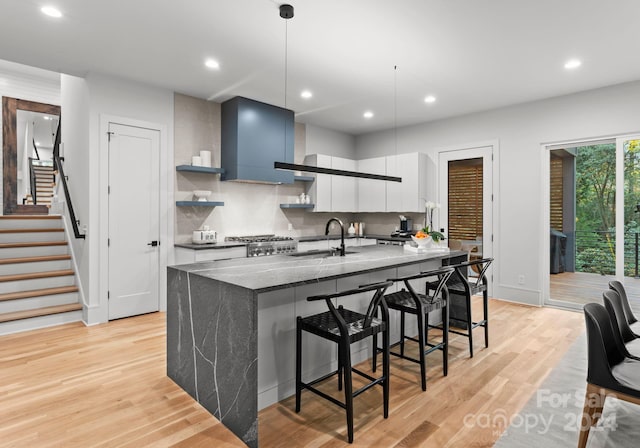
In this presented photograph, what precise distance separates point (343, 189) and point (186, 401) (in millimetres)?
4852

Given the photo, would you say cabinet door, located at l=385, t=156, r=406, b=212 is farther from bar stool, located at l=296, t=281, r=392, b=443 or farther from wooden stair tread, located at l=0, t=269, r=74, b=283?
wooden stair tread, located at l=0, t=269, r=74, b=283

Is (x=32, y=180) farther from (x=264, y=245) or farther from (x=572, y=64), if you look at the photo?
(x=572, y=64)

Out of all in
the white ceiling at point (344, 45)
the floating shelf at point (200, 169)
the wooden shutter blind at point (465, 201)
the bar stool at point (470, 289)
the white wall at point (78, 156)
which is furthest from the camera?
the wooden shutter blind at point (465, 201)

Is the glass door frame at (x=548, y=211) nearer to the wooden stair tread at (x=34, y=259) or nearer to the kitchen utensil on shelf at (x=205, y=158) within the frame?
the kitchen utensil on shelf at (x=205, y=158)

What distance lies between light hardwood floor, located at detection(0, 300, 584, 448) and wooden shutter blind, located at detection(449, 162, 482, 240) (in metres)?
2.40

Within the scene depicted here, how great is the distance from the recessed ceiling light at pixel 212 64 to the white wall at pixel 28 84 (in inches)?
166

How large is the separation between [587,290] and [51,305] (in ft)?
22.2

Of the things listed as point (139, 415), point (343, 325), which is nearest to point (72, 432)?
point (139, 415)

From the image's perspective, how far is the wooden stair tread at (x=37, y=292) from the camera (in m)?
4.09

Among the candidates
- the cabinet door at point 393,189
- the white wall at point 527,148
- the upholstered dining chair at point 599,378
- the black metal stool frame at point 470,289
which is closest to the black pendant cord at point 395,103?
the cabinet door at point 393,189

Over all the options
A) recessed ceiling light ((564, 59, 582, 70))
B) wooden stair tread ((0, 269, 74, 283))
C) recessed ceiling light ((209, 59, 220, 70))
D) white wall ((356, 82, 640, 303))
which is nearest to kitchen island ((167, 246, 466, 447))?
recessed ceiling light ((209, 59, 220, 70))

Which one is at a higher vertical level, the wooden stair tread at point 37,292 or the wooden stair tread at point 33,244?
the wooden stair tread at point 33,244

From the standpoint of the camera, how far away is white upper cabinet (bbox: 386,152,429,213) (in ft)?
20.3

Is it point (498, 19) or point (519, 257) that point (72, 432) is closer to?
point (498, 19)
